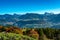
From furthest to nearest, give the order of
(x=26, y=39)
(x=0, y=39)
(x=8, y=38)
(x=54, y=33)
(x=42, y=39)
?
(x=54, y=33)
(x=42, y=39)
(x=26, y=39)
(x=8, y=38)
(x=0, y=39)

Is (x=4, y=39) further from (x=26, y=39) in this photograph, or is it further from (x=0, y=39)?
(x=26, y=39)

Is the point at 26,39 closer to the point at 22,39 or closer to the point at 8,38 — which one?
the point at 22,39

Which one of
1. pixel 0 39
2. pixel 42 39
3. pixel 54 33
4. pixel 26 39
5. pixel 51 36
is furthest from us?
pixel 54 33

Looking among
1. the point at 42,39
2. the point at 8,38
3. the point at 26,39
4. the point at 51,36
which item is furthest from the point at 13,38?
the point at 51,36

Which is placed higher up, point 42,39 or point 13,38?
point 13,38

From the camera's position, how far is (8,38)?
139 ft

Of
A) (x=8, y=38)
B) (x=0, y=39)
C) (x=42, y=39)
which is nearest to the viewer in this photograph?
(x=0, y=39)

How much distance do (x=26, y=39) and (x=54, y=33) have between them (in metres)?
53.3

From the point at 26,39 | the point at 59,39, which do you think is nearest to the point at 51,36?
the point at 59,39

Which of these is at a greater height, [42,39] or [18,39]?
[18,39]

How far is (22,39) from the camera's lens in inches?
1758

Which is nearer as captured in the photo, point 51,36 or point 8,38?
point 8,38

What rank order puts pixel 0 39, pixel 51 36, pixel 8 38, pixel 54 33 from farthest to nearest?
pixel 54 33 < pixel 51 36 < pixel 8 38 < pixel 0 39

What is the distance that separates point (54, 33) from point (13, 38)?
5696 cm
